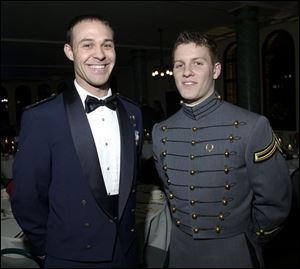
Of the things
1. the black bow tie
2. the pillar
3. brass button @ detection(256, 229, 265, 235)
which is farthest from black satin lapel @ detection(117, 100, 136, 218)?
the pillar

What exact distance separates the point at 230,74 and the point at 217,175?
11.7 meters

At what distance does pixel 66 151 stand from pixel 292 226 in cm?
401

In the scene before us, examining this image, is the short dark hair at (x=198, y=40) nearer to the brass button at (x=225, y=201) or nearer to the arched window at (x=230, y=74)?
the brass button at (x=225, y=201)

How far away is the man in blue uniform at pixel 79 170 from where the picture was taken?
160 cm

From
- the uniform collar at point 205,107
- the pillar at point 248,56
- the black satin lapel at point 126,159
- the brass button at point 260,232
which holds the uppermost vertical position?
the pillar at point 248,56

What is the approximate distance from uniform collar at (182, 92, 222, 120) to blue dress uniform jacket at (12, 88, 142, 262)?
0.54 meters

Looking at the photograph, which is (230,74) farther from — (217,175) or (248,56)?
(217,175)

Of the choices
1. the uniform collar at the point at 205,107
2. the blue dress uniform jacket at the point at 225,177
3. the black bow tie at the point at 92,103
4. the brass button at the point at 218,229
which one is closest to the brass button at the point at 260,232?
the blue dress uniform jacket at the point at 225,177

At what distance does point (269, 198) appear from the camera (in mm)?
1745

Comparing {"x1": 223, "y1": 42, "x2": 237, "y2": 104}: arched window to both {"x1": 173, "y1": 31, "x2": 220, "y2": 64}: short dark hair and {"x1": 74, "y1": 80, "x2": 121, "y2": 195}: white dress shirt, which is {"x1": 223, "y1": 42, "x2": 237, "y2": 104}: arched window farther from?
{"x1": 74, "y1": 80, "x2": 121, "y2": 195}: white dress shirt

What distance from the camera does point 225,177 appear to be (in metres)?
1.72

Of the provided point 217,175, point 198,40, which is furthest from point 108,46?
Result: point 217,175

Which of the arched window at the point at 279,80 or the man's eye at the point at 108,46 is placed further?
the arched window at the point at 279,80

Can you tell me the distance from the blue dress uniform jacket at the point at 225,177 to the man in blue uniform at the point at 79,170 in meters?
0.29
